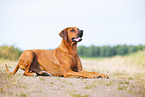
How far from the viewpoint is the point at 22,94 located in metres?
4.01

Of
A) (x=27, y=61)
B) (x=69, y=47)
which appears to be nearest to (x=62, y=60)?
(x=69, y=47)

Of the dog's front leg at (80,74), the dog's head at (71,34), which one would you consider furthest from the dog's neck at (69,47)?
the dog's front leg at (80,74)

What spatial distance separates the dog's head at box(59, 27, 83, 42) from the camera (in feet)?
20.4

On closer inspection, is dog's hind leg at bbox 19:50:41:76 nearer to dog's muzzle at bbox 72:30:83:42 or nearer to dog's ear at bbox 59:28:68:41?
dog's ear at bbox 59:28:68:41

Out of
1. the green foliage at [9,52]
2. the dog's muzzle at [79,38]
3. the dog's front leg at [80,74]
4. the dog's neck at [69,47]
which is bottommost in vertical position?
the dog's front leg at [80,74]

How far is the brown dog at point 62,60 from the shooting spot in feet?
20.4

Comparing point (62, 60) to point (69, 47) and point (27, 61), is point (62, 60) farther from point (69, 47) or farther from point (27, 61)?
point (27, 61)

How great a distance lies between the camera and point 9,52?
45.4 ft

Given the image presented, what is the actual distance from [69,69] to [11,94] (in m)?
2.52

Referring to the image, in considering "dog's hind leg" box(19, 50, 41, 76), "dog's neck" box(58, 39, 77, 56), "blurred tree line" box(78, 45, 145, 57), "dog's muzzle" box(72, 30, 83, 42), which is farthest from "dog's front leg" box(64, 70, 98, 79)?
"blurred tree line" box(78, 45, 145, 57)

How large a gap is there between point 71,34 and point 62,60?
38.5 inches

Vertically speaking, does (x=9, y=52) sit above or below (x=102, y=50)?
above

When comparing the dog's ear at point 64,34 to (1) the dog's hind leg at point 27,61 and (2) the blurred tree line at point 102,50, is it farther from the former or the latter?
(2) the blurred tree line at point 102,50

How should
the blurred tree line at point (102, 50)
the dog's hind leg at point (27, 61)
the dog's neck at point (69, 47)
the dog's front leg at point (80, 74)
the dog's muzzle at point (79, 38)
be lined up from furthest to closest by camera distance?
1. the blurred tree line at point (102, 50)
2. the dog's hind leg at point (27, 61)
3. the dog's neck at point (69, 47)
4. the dog's muzzle at point (79, 38)
5. the dog's front leg at point (80, 74)
